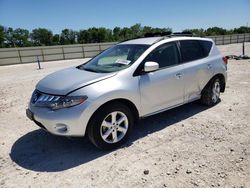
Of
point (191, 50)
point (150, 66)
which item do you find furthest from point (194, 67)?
point (150, 66)

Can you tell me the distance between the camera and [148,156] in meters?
3.53

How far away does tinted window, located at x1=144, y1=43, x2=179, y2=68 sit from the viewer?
4246mm

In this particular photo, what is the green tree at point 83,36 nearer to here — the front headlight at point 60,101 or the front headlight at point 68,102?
the front headlight at point 60,101

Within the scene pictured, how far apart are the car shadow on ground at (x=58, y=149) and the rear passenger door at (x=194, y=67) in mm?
637

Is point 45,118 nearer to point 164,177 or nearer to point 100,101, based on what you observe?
point 100,101

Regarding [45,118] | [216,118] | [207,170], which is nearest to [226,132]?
[216,118]

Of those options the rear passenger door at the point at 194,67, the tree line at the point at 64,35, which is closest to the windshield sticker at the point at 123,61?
the rear passenger door at the point at 194,67

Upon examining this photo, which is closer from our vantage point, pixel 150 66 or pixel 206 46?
pixel 150 66

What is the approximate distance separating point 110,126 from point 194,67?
88.3 inches

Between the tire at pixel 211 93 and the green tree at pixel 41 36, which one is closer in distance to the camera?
the tire at pixel 211 93

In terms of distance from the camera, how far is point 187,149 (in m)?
3.67

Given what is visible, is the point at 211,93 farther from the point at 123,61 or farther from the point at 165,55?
the point at 123,61

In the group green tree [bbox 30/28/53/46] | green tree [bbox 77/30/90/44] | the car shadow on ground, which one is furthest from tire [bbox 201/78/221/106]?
green tree [bbox 30/28/53/46]

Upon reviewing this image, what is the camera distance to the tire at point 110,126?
3.50 metres
